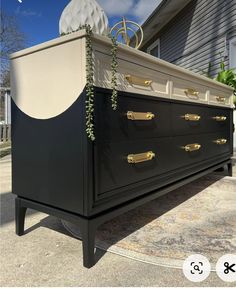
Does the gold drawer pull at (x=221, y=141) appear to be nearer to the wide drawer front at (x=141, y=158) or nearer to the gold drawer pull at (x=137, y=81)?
the wide drawer front at (x=141, y=158)

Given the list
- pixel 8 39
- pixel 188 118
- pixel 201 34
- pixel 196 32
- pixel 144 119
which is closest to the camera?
pixel 144 119

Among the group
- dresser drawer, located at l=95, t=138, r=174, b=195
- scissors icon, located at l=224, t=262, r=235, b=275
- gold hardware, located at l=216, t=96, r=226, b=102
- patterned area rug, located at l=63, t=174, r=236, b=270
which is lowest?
scissors icon, located at l=224, t=262, r=235, b=275

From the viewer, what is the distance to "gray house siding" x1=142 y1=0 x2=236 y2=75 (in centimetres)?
563

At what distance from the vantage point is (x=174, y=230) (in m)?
1.62

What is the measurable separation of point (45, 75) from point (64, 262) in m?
0.88

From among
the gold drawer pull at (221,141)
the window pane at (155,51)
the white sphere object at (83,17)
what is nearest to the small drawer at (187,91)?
the gold drawer pull at (221,141)

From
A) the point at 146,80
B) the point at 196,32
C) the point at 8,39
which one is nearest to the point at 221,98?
the point at 146,80

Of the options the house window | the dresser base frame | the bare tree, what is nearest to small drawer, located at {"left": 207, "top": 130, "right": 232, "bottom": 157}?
the dresser base frame

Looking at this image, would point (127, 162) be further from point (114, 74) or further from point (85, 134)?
point (114, 74)

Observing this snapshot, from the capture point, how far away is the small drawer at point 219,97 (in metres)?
2.57

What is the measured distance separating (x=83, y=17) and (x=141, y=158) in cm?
83

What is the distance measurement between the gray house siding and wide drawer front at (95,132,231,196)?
4268 millimetres

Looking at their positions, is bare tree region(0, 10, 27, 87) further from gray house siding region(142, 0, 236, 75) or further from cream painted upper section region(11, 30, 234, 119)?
cream painted upper section region(11, 30, 234, 119)

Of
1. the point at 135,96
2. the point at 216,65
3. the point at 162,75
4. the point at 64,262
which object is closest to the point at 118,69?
the point at 135,96
